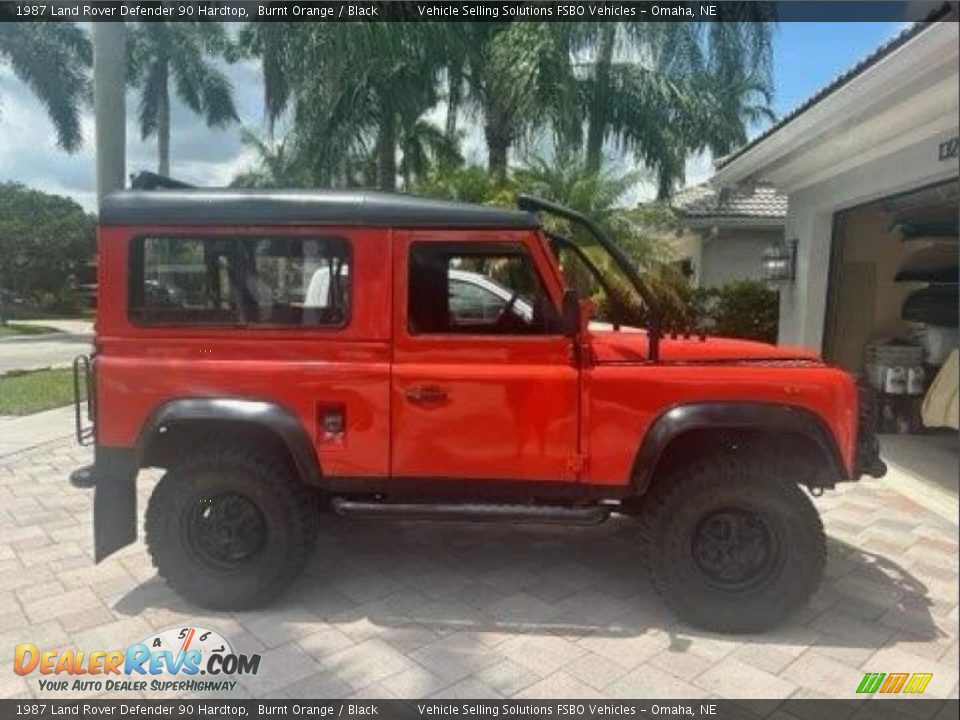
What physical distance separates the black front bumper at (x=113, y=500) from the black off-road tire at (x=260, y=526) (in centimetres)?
16

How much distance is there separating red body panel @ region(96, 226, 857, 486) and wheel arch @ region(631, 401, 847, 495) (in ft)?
0.16

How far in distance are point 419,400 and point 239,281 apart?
3.38 ft

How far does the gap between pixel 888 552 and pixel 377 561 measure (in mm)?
2980

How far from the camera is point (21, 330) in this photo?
2341 cm

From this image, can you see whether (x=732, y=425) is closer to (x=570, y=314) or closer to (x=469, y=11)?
(x=570, y=314)

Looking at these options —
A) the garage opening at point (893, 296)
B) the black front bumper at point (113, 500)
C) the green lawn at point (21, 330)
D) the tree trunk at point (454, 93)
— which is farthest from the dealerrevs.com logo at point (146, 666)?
the green lawn at point (21, 330)

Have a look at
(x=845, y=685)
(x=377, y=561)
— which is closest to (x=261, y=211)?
(x=377, y=561)

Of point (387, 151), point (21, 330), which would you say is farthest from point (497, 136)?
point (21, 330)

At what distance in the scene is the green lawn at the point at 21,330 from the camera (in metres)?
22.3

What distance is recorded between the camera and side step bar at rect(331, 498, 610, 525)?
123 inches

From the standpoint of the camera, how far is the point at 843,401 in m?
3.00

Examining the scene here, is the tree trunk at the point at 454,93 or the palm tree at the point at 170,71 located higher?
the palm tree at the point at 170,71

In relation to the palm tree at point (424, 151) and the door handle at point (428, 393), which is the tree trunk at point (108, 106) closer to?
the door handle at point (428, 393)

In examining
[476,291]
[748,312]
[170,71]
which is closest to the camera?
[476,291]
